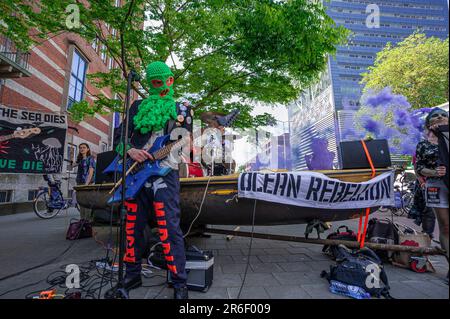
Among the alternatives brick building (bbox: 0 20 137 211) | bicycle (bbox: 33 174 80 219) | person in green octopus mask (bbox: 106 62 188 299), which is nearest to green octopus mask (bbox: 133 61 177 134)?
person in green octopus mask (bbox: 106 62 188 299)

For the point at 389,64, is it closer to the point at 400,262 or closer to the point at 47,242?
the point at 400,262

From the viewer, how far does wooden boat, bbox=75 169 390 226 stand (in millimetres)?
2906

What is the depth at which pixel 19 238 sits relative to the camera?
15.1 ft

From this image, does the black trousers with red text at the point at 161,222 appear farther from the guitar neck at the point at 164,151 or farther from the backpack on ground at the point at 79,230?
the backpack on ground at the point at 79,230

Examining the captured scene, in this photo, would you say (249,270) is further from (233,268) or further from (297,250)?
(297,250)

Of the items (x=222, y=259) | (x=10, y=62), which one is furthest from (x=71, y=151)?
(x=222, y=259)

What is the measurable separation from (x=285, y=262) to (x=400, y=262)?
150cm

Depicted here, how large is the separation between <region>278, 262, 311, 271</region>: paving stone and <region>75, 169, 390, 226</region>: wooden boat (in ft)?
1.90

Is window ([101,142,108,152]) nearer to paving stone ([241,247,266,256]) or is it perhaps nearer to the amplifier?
paving stone ([241,247,266,256])

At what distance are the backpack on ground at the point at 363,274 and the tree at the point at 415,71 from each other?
64.4 ft

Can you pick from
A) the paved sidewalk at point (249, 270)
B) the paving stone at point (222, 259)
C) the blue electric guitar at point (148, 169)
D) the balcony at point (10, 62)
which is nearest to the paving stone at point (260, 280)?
the paved sidewalk at point (249, 270)

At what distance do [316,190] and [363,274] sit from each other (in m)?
1.01

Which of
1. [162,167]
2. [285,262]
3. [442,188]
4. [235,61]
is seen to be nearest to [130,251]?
[162,167]

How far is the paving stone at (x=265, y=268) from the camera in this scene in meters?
2.83
